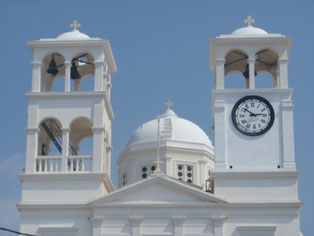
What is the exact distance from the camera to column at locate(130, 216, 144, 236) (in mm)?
39344

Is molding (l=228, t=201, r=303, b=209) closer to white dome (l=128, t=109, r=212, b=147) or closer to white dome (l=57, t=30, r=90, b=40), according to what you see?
white dome (l=57, t=30, r=90, b=40)

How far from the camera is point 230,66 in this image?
146 ft

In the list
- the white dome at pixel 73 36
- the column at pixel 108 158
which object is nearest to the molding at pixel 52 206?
the column at pixel 108 158

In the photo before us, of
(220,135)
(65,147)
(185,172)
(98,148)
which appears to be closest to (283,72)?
(220,135)

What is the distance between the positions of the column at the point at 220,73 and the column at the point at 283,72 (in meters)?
2.24

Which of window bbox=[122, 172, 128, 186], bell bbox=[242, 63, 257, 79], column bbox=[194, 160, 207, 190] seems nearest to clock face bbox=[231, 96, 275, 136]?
bell bbox=[242, 63, 257, 79]

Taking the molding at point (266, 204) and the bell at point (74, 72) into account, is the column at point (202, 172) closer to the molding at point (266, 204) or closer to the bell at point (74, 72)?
the bell at point (74, 72)

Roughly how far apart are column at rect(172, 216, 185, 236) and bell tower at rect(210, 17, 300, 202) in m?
1.86

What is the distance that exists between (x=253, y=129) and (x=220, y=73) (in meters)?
2.66

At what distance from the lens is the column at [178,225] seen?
129 ft

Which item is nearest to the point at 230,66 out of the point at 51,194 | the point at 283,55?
the point at 283,55

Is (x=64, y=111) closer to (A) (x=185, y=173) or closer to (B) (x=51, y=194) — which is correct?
(B) (x=51, y=194)

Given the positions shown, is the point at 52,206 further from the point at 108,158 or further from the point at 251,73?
the point at 251,73

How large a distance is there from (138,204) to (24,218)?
14.3 ft
